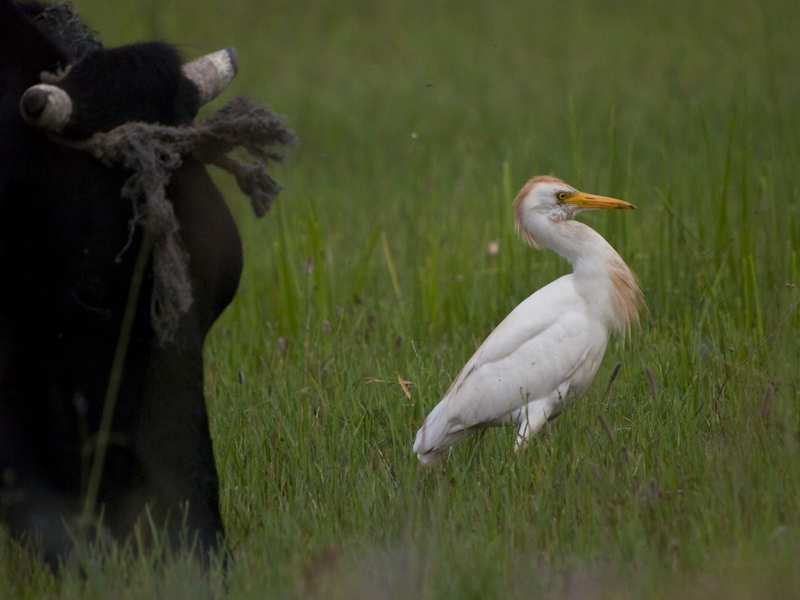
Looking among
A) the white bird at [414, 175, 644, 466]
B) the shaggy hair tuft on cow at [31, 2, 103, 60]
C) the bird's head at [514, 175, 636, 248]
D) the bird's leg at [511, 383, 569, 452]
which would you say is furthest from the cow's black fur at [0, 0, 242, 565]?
the bird's head at [514, 175, 636, 248]

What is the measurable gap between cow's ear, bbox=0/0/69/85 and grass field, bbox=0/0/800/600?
0.42 meters

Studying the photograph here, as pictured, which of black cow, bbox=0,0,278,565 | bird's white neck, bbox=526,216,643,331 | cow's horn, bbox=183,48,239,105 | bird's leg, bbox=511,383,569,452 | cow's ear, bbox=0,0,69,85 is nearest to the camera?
black cow, bbox=0,0,278,565

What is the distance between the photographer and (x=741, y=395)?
3506 millimetres

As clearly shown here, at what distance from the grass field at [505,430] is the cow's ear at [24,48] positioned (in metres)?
0.42

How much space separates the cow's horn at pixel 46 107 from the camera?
2152 mm

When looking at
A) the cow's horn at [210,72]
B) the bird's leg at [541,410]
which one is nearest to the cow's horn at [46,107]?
the cow's horn at [210,72]

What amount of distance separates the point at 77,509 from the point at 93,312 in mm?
568

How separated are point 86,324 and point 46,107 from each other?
58 cm

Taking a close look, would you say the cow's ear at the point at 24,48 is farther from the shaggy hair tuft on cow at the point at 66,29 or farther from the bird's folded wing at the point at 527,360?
the bird's folded wing at the point at 527,360

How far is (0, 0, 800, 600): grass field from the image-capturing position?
236cm

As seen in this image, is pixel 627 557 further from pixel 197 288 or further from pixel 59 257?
pixel 59 257

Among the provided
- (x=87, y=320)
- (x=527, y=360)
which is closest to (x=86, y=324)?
(x=87, y=320)

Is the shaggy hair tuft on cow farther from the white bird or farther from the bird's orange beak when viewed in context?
the bird's orange beak

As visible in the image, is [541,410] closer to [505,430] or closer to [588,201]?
[505,430]
